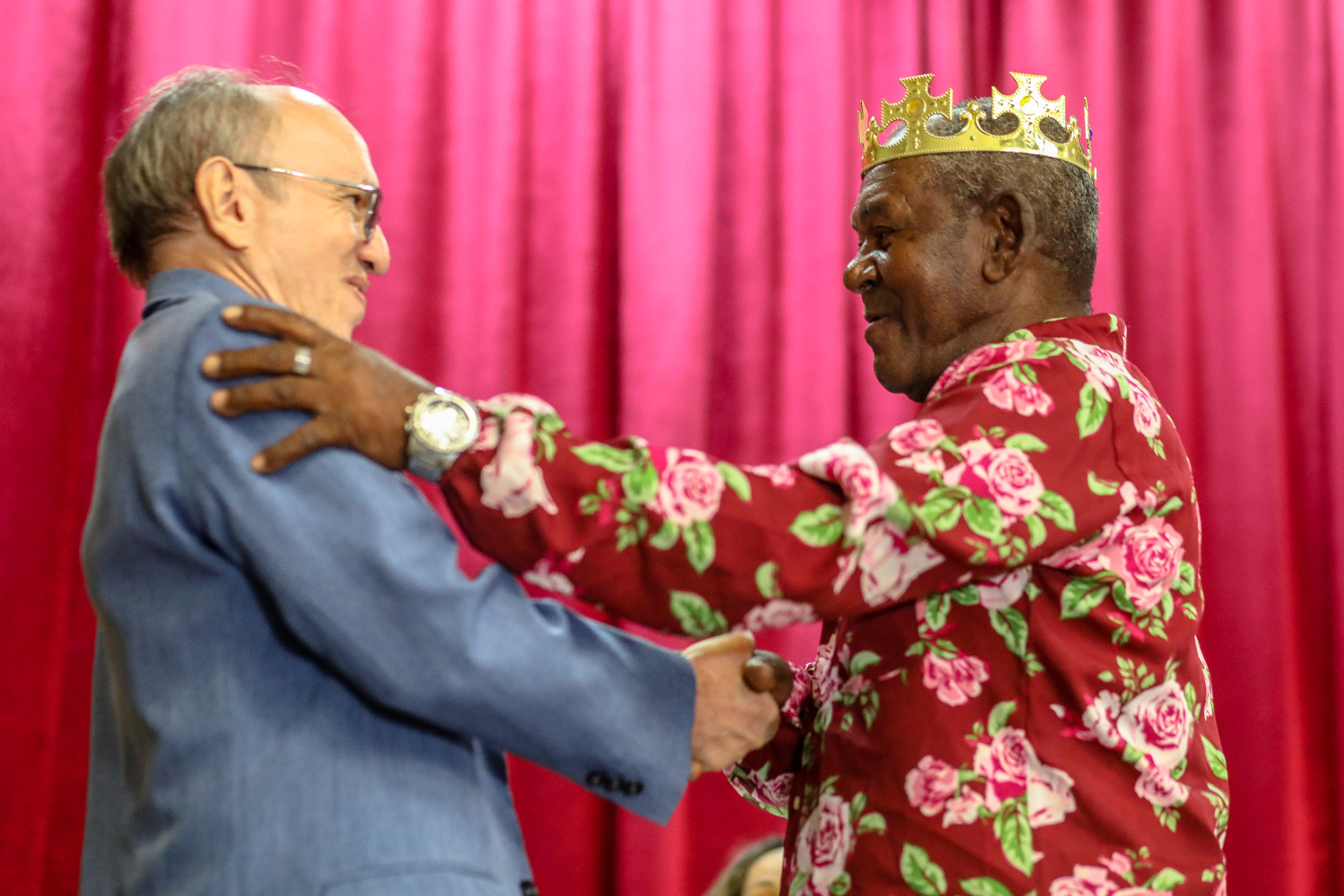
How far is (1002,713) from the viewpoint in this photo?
51.6 inches

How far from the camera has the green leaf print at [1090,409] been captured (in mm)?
1294

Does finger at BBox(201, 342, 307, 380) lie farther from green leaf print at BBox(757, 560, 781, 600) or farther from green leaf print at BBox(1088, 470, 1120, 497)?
green leaf print at BBox(1088, 470, 1120, 497)

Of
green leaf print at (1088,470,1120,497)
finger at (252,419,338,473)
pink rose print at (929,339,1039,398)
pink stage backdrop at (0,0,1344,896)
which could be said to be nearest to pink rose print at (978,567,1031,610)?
green leaf print at (1088,470,1120,497)

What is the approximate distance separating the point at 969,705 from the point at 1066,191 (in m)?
0.69

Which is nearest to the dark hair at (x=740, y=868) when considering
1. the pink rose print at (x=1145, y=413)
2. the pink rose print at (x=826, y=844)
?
the pink rose print at (x=826, y=844)

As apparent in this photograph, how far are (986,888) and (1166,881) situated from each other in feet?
0.68

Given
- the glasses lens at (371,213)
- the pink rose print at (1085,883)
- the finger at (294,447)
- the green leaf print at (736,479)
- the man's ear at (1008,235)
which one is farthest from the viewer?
the man's ear at (1008,235)

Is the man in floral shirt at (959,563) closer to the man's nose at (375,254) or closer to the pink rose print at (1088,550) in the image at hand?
the pink rose print at (1088,550)

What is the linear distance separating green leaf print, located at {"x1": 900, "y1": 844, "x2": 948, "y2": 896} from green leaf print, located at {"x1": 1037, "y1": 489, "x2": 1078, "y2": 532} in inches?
14.1

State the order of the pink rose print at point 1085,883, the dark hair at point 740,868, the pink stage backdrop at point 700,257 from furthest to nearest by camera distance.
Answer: the pink stage backdrop at point 700,257, the dark hair at point 740,868, the pink rose print at point 1085,883

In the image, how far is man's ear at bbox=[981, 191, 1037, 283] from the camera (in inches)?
61.3

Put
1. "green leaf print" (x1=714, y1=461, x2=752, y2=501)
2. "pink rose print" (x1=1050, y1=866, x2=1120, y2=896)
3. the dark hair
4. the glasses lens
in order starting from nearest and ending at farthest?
"green leaf print" (x1=714, y1=461, x2=752, y2=501), "pink rose print" (x1=1050, y1=866, x2=1120, y2=896), the glasses lens, the dark hair

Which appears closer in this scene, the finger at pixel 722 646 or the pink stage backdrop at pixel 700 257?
the finger at pixel 722 646

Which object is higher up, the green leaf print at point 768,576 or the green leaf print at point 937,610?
the green leaf print at point 768,576
